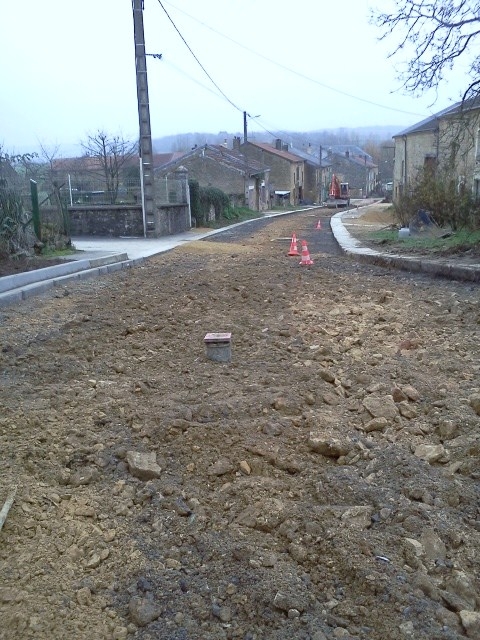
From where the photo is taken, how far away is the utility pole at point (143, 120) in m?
19.1

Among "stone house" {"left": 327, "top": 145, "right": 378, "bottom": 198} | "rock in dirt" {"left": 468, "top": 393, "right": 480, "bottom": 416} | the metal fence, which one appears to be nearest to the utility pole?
the metal fence

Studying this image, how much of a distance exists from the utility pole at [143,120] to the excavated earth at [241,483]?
584 inches

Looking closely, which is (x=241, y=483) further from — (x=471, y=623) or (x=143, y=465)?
(x=471, y=623)

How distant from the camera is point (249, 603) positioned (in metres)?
2.35

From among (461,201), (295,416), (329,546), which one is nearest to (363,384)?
(295,416)

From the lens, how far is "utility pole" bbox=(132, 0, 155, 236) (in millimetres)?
19062

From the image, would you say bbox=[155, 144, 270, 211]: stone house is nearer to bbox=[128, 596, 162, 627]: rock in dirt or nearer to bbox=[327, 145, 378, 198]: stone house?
bbox=[327, 145, 378, 198]: stone house

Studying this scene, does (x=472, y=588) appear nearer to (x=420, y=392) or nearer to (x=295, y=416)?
(x=295, y=416)

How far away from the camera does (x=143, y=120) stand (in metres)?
20.0

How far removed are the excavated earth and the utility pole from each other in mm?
14844

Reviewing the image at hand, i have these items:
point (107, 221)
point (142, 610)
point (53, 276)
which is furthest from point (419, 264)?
point (107, 221)

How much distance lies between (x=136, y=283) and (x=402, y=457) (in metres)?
7.33

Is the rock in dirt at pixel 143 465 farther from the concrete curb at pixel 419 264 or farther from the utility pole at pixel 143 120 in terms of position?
the utility pole at pixel 143 120

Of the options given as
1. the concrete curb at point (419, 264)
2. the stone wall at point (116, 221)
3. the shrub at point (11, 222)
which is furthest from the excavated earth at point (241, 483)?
the stone wall at point (116, 221)
